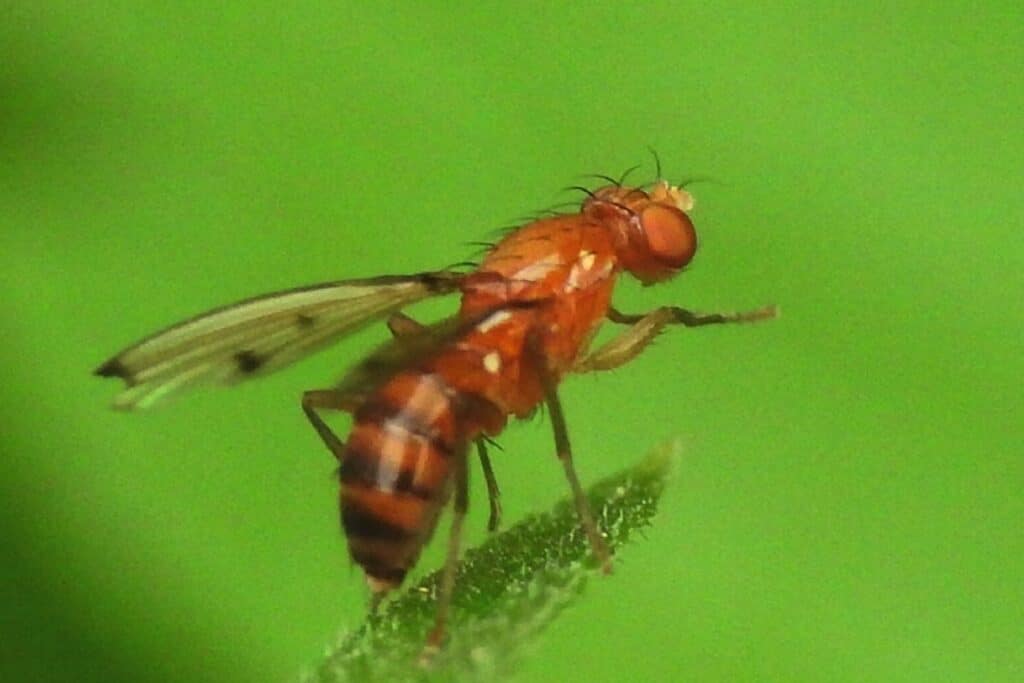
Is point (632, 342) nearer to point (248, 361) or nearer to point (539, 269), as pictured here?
point (539, 269)

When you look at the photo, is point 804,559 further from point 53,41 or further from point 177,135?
point 53,41

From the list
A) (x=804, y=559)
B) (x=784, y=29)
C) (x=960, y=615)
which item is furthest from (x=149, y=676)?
(x=784, y=29)

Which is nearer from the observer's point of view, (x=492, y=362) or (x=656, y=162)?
(x=492, y=362)

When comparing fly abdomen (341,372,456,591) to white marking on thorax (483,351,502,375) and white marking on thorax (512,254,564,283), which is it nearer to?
white marking on thorax (483,351,502,375)

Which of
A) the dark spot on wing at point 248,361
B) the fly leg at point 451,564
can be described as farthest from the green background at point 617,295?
the dark spot on wing at point 248,361

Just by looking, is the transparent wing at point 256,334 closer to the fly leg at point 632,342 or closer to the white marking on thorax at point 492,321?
the white marking on thorax at point 492,321

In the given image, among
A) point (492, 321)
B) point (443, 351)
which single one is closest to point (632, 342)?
point (492, 321)
